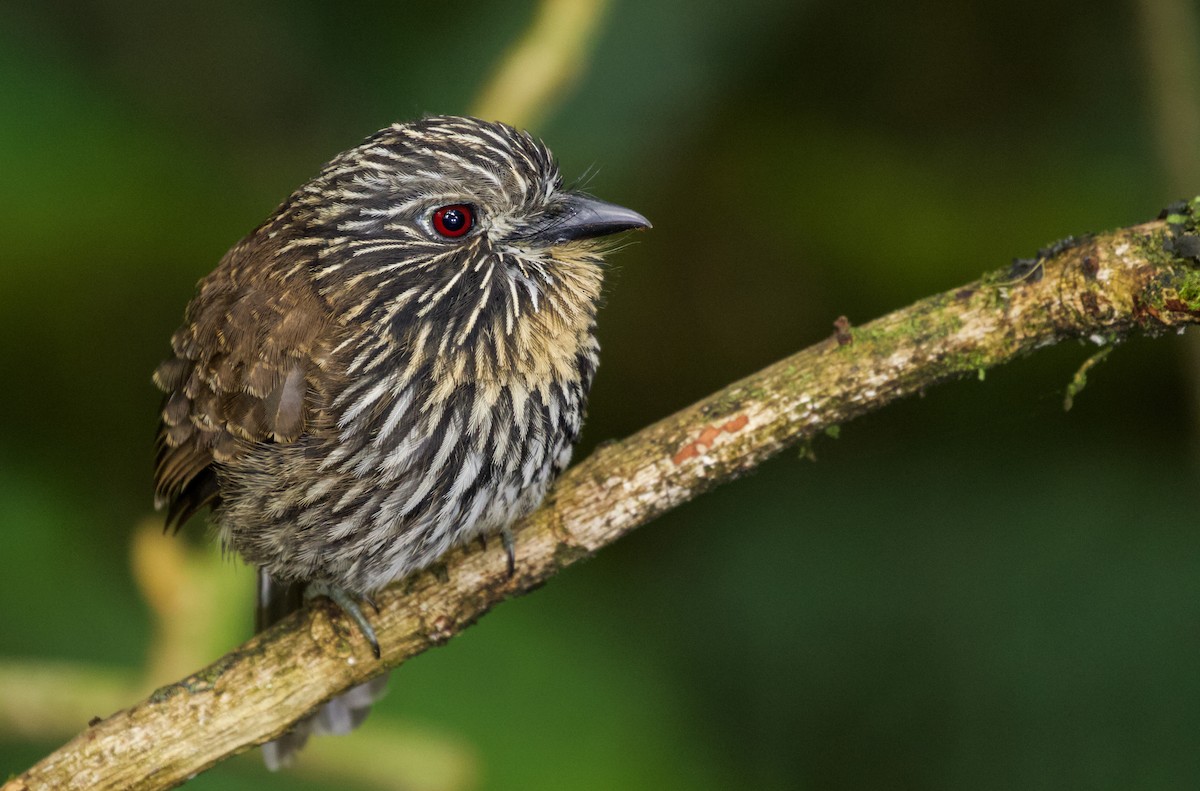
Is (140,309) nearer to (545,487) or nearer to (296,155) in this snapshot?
(296,155)

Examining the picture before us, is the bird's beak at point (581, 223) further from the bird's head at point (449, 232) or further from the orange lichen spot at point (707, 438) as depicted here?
the orange lichen spot at point (707, 438)

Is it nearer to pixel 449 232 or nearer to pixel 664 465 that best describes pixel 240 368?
pixel 449 232

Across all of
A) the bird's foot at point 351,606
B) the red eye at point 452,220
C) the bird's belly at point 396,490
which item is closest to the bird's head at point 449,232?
the red eye at point 452,220

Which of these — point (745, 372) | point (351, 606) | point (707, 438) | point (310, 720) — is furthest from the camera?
point (745, 372)

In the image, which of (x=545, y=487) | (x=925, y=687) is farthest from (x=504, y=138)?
(x=925, y=687)

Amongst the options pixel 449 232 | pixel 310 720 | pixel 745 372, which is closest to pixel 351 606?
pixel 310 720

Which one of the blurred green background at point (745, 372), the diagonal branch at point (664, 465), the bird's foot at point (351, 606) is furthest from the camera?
the blurred green background at point (745, 372)
